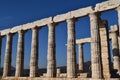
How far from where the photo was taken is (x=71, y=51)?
86.6 feet

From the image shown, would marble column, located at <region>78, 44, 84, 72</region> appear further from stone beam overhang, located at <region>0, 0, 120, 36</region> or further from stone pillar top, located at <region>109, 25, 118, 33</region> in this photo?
stone beam overhang, located at <region>0, 0, 120, 36</region>

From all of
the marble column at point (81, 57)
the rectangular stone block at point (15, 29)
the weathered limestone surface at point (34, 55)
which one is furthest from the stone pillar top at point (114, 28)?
the rectangular stone block at point (15, 29)

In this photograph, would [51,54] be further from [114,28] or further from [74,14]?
[114,28]

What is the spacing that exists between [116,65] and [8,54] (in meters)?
16.8

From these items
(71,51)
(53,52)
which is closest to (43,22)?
(53,52)

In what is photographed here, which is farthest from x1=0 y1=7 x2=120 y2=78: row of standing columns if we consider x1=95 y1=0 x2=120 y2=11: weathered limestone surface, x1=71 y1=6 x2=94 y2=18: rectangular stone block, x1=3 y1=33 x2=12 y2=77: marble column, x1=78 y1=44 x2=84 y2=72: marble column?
x1=78 y1=44 x2=84 y2=72: marble column

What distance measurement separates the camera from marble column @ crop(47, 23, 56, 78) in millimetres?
27797

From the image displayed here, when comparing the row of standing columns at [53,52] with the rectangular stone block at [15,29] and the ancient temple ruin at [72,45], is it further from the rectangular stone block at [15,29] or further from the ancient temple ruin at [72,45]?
the rectangular stone block at [15,29]

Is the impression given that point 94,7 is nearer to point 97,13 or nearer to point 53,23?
point 97,13

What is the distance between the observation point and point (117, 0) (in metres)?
23.0

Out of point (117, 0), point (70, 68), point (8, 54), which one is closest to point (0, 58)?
point (8, 54)

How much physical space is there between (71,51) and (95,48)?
135 inches

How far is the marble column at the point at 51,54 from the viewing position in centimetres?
2780

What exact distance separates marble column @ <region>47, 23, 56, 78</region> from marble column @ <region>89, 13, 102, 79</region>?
5.99 metres
